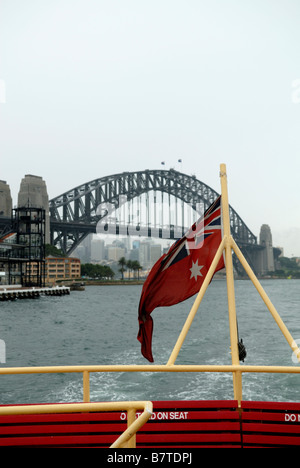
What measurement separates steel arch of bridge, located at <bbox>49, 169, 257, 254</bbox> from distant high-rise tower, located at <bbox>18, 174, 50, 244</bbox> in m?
4.18

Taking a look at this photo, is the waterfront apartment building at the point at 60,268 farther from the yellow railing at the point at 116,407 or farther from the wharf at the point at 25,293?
the yellow railing at the point at 116,407

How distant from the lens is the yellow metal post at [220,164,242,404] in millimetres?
4152

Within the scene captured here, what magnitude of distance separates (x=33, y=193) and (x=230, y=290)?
114 m

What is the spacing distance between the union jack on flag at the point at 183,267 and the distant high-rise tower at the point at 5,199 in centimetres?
11532

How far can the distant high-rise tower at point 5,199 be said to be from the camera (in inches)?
4579

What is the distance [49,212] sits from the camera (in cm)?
11438

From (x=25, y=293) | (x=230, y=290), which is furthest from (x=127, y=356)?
(x=25, y=293)

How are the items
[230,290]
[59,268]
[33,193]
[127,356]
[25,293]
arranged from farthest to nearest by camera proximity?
[59,268] < [33,193] < [25,293] < [127,356] < [230,290]

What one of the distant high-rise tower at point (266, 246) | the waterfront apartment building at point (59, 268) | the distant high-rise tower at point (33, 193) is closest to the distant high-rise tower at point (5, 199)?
the distant high-rise tower at point (33, 193)

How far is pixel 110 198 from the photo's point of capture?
415 feet

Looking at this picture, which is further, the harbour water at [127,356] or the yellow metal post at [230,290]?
the harbour water at [127,356]

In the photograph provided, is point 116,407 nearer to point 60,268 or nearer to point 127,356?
point 127,356

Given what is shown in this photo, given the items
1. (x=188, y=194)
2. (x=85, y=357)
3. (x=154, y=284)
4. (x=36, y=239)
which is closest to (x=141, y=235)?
(x=36, y=239)
